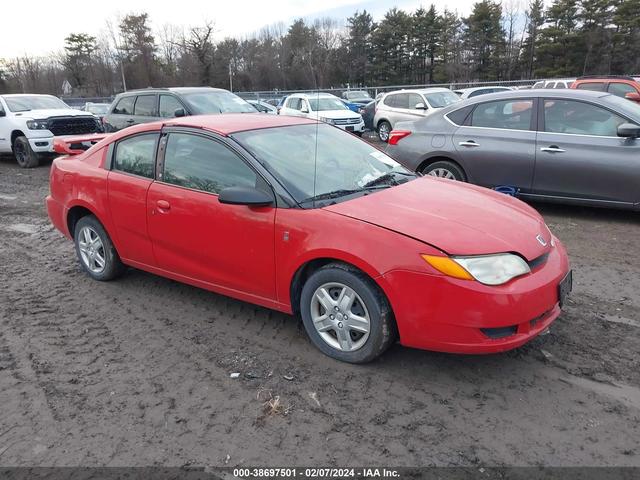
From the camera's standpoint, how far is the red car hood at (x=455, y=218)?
3.05 metres

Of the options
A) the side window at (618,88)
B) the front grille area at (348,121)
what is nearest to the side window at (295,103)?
the front grille area at (348,121)

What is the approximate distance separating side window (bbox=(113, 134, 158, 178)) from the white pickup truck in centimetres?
958

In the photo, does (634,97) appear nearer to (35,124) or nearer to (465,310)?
(465,310)

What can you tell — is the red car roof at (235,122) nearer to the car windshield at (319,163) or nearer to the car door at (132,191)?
the car windshield at (319,163)

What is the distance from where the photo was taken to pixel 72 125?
43.1 ft

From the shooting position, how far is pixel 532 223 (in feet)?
11.7

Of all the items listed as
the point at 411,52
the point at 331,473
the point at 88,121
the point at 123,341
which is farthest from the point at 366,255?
the point at 411,52

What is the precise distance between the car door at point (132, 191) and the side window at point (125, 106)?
24.7ft

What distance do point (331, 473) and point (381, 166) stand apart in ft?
8.38

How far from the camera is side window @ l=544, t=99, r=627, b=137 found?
Answer: 6152 millimetres

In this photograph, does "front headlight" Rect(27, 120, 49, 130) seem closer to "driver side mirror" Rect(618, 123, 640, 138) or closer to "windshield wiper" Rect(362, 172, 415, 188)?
"windshield wiper" Rect(362, 172, 415, 188)

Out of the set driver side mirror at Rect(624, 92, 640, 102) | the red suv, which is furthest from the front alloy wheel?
driver side mirror at Rect(624, 92, 640, 102)

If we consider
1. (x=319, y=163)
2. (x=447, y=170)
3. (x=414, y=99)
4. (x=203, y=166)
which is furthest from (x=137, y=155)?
(x=414, y=99)

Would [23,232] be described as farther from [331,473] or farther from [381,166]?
[331,473]
